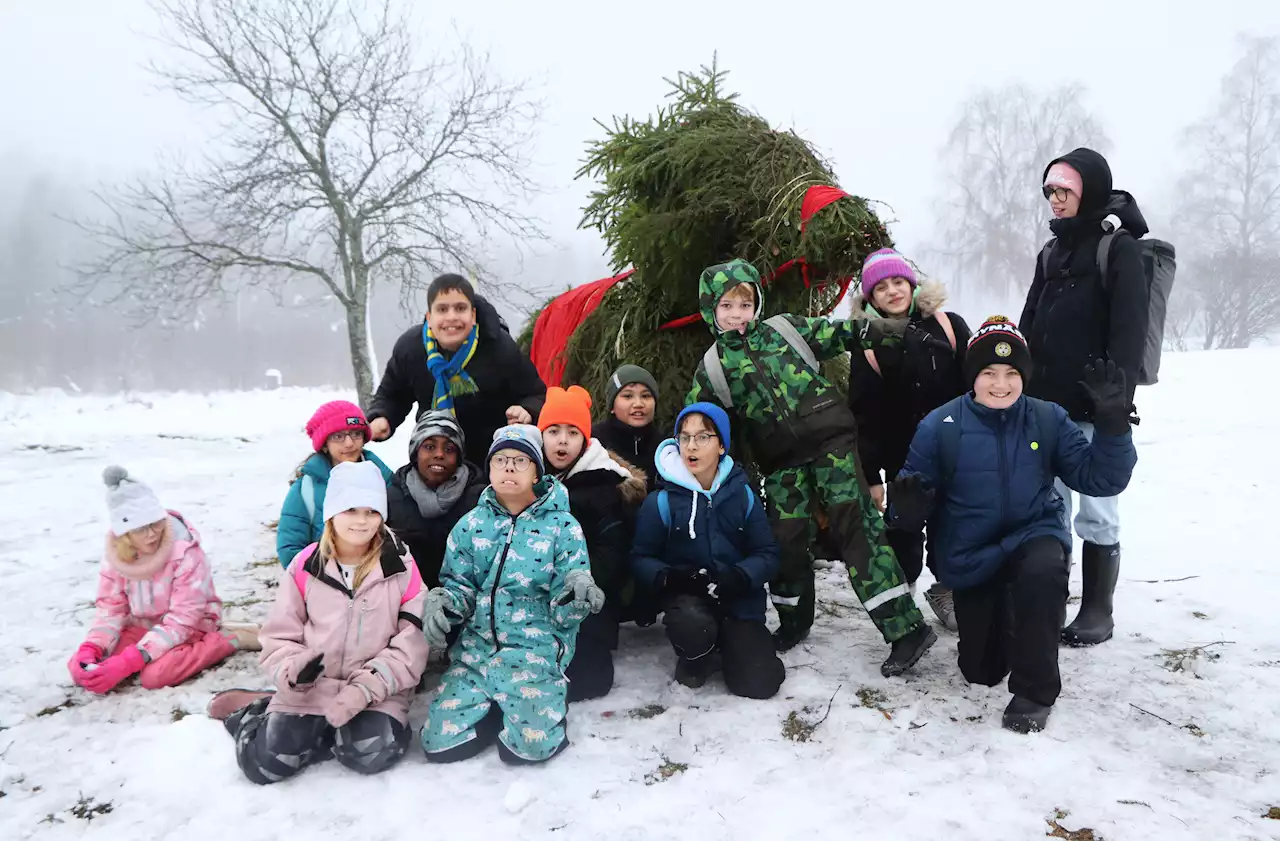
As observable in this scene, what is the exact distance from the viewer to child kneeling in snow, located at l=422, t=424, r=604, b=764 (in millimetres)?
2605

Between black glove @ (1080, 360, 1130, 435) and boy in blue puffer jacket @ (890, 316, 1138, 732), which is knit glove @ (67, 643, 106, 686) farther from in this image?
black glove @ (1080, 360, 1130, 435)

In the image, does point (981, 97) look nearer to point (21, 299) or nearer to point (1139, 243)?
point (1139, 243)

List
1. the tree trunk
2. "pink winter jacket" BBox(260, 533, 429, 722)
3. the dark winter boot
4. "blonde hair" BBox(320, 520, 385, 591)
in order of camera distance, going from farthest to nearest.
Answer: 1. the tree trunk
2. the dark winter boot
3. "blonde hair" BBox(320, 520, 385, 591)
4. "pink winter jacket" BBox(260, 533, 429, 722)

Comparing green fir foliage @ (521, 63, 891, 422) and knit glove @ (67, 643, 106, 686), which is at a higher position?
green fir foliage @ (521, 63, 891, 422)

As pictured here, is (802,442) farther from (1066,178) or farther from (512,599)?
(1066,178)

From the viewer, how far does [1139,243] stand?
3.11m

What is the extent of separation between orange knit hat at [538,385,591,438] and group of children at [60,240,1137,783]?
20 mm

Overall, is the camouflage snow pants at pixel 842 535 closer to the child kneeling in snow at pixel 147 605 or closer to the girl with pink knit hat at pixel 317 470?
the girl with pink knit hat at pixel 317 470

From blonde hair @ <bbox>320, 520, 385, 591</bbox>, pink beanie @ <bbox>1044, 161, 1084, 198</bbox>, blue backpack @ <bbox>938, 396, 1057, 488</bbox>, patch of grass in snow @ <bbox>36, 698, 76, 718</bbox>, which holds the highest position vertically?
pink beanie @ <bbox>1044, 161, 1084, 198</bbox>

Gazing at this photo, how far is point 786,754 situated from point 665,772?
1.47ft

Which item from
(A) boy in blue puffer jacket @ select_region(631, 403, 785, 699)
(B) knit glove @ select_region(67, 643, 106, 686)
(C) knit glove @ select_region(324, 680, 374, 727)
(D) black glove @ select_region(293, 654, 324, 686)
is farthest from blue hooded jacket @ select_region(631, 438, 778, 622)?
(B) knit glove @ select_region(67, 643, 106, 686)

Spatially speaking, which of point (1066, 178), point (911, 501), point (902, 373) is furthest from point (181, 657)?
point (1066, 178)

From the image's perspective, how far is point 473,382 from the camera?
3803 mm

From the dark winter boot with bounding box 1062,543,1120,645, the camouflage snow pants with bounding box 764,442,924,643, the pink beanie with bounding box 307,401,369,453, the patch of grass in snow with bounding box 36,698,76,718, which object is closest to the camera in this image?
the patch of grass in snow with bounding box 36,698,76,718
